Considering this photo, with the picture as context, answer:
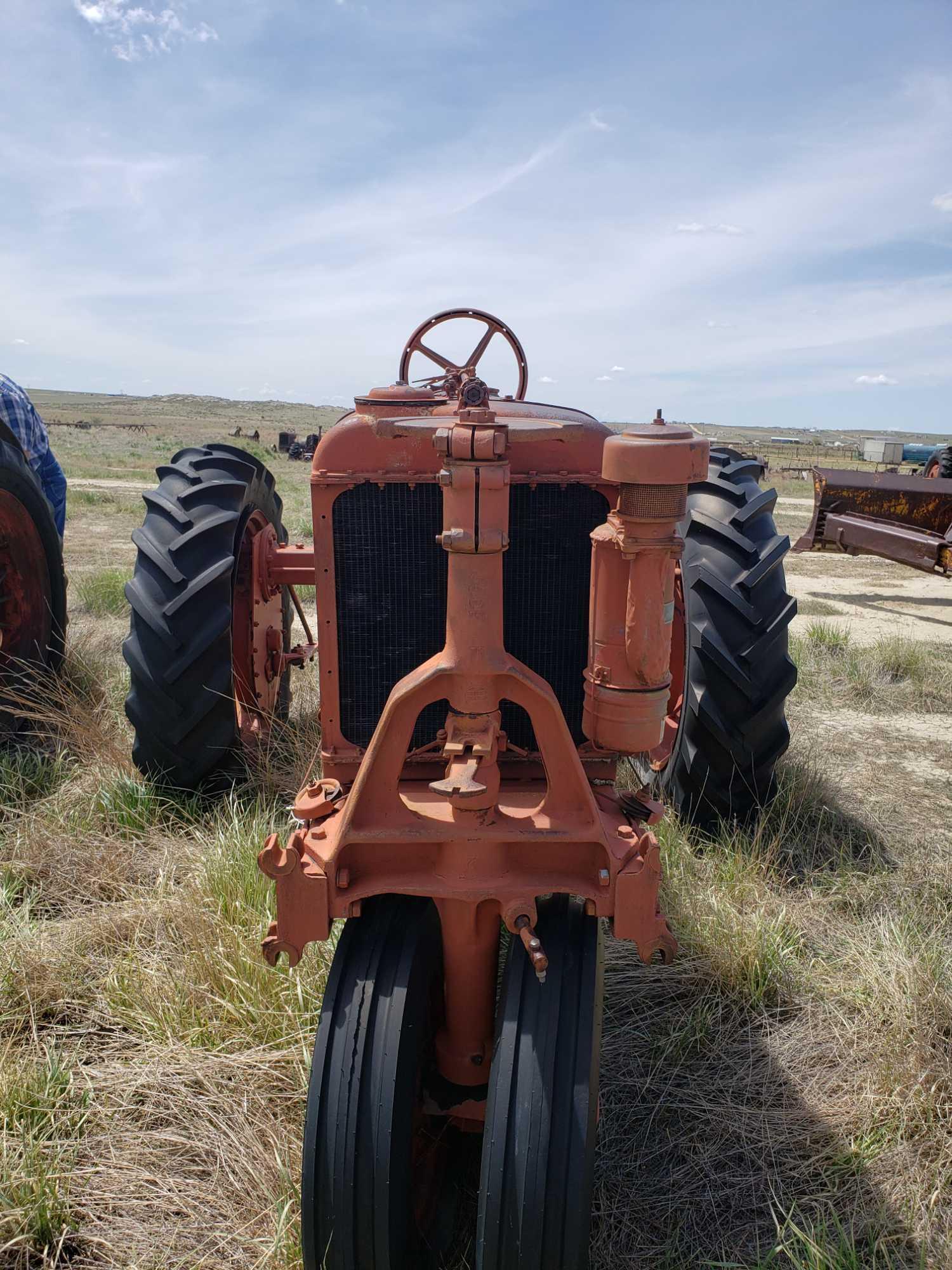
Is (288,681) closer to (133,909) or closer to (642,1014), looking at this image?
(133,909)

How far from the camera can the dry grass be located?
222 cm

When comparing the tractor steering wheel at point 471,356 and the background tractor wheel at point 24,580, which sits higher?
the tractor steering wheel at point 471,356

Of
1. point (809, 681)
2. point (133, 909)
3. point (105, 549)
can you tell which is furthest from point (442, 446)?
point (105, 549)

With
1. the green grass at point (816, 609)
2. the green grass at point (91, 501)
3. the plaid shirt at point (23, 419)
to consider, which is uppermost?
the plaid shirt at point (23, 419)

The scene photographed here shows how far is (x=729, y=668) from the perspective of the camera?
345 cm

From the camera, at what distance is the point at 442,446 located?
5.94 ft

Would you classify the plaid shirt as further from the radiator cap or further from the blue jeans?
the radiator cap

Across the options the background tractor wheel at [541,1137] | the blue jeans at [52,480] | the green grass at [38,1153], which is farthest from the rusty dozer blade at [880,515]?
the green grass at [38,1153]

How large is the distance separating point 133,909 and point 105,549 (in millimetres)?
8925

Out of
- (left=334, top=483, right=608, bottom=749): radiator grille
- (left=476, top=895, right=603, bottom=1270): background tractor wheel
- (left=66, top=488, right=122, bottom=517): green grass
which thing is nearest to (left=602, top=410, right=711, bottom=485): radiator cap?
(left=334, top=483, right=608, bottom=749): radiator grille

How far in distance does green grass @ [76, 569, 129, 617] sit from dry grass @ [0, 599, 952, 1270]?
12.9 feet

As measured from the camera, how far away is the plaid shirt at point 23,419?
238 inches

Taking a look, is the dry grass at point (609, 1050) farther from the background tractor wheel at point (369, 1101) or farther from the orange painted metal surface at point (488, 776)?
the orange painted metal surface at point (488, 776)

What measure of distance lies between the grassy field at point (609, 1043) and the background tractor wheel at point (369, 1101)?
294mm
